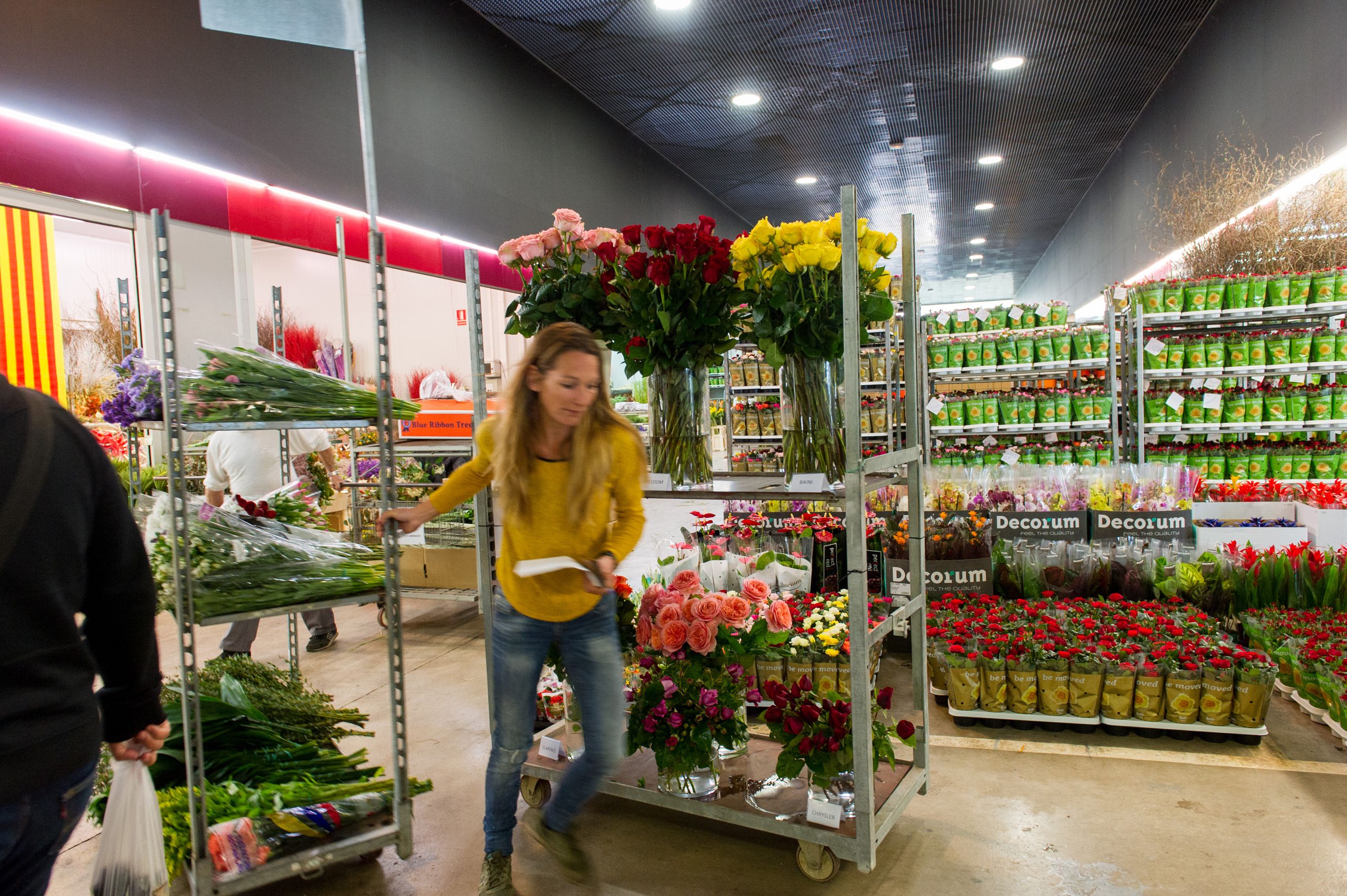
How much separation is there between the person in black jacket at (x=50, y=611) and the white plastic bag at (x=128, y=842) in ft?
1.02

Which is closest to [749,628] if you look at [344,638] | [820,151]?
[344,638]

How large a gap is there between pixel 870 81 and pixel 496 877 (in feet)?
29.1

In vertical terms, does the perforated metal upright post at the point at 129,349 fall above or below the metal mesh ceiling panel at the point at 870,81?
below

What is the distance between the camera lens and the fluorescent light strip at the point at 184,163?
13.6 feet

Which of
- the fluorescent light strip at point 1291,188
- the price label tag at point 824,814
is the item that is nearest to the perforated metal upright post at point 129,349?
the price label tag at point 824,814

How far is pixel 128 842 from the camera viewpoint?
1.43m

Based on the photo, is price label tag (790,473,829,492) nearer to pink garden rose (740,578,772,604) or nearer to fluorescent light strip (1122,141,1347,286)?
pink garden rose (740,578,772,604)

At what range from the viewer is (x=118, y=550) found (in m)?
1.19

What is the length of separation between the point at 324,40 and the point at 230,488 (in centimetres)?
261

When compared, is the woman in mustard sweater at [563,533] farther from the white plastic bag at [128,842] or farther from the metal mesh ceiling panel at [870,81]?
the metal mesh ceiling panel at [870,81]

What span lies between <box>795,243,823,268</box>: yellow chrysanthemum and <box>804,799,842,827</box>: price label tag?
1.43 meters

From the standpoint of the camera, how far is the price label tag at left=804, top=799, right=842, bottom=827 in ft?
6.85

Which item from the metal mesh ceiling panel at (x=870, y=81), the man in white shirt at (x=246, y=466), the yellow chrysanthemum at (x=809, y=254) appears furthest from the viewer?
the metal mesh ceiling panel at (x=870, y=81)

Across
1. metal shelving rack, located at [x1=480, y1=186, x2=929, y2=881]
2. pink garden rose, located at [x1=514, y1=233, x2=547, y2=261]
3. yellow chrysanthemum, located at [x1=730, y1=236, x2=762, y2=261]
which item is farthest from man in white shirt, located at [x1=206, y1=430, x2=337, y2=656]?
yellow chrysanthemum, located at [x1=730, y1=236, x2=762, y2=261]
